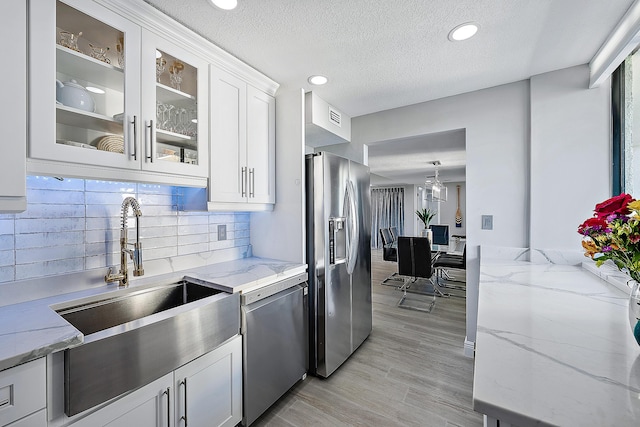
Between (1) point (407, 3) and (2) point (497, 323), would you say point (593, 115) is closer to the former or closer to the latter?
(1) point (407, 3)

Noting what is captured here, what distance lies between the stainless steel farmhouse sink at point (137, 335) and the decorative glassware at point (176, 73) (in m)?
1.19

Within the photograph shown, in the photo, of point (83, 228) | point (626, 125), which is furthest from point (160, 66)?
point (626, 125)

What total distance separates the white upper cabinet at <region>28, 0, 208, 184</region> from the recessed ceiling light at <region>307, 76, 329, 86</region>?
33.6 inches

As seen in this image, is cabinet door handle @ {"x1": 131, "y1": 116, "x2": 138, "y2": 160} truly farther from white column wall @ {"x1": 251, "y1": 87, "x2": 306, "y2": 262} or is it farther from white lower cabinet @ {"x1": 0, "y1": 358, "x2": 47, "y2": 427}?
white column wall @ {"x1": 251, "y1": 87, "x2": 306, "y2": 262}

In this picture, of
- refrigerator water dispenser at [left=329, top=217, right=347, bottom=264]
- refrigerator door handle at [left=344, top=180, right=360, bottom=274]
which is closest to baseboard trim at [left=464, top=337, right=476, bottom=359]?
refrigerator door handle at [left=344, top=180, right=360, bottom=274]

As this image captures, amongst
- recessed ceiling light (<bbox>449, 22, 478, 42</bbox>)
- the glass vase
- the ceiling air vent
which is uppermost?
recessed ceiling light (<bbox>449, 22, 478, 42</bbox>)

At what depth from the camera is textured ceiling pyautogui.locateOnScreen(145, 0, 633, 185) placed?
1.39 meters

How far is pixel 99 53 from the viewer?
1.29 meters

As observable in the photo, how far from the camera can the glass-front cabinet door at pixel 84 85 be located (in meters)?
1.07

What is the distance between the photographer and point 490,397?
1.95 feet

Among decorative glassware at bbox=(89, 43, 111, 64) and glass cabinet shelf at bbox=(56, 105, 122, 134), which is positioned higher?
decorative glassware at bbox=(89, 43, 111, 64)

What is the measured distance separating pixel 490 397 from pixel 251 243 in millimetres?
2082

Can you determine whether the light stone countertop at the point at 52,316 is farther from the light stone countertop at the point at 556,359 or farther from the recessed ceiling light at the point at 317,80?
the recessed ceiling light at the point at 317,80

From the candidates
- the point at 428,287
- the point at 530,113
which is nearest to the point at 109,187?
the point at 530,113
